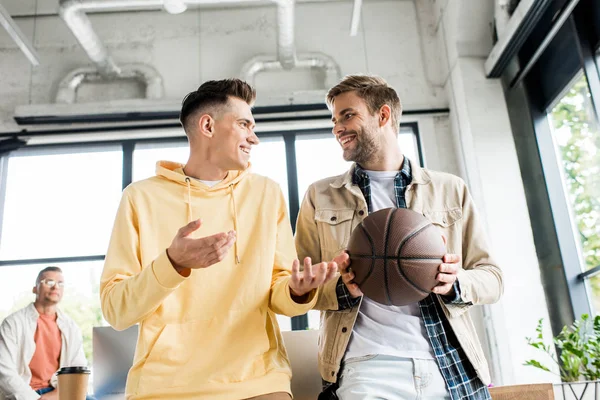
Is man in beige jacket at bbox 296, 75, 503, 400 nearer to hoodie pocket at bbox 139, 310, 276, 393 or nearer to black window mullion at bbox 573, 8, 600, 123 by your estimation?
hoodie pocket at bbox 139, 310, 276, 393

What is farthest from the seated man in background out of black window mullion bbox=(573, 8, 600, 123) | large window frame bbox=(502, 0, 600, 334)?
black window mullion bbox=(573, 8, 600, 123)

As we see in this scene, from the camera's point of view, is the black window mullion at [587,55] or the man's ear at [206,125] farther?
the black window mullion at [587,55]

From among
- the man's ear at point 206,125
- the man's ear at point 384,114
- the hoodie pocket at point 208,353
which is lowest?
the hoodie pocket at point 208,353

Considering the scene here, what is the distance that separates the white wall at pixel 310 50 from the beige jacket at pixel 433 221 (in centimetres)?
321

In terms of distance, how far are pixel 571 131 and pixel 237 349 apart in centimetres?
366

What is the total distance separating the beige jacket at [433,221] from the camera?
1.92 m

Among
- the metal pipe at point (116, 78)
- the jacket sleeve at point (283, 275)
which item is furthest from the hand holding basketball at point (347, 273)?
the metal pipe at point (116, 78)

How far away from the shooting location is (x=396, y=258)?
71.3 inches

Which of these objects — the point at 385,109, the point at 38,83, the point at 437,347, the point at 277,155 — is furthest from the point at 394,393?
the point at 38,83

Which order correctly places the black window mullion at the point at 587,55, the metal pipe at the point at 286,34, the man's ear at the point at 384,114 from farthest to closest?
the metal pipe at the point at 286,34, the black window mullion at the point at 587,55, the man's ear at the point at 384,114

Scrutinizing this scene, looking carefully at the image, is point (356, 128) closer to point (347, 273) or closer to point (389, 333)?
point (347, 273)

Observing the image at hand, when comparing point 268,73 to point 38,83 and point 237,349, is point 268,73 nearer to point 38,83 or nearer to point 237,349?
point 38,83

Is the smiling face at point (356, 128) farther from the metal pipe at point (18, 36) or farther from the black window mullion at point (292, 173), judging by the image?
the metal pipe at point (18, 36)

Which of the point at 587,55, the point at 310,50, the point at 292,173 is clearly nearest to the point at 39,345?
the point at 292,173
